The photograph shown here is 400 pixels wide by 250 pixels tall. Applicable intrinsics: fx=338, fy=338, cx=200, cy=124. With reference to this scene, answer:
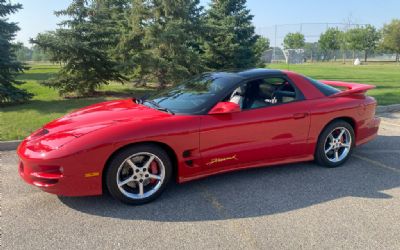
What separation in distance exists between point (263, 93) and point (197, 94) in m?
0.90

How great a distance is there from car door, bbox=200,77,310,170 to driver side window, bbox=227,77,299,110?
33mm

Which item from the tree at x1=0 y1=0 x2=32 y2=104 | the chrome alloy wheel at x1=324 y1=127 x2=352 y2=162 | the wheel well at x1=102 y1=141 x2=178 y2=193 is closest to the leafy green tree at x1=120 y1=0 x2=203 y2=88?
the tree at x1=0 y1=0 x2=32 y2=104

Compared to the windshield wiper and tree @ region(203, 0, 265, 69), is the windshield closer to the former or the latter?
the windshield wiper

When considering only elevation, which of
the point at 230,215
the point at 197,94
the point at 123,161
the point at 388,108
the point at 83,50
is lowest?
the point at 230,215

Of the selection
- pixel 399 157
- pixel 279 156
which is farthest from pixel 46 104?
pixel 399 157

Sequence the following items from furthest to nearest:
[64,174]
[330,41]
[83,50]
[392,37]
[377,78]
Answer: [330,41], [392,37], [377,78], [83,50], [64,174]

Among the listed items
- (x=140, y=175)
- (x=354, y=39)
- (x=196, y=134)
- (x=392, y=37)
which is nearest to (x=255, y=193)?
(x=196, y=134)

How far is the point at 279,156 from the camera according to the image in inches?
167

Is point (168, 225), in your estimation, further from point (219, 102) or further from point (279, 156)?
point (279, 156)

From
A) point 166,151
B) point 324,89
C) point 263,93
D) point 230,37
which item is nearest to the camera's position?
point 166,151

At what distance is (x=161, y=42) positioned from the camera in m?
10.2

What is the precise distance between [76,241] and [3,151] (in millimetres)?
3381

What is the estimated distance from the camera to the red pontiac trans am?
3.26 meters

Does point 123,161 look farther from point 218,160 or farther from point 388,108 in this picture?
point 388,108
